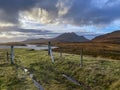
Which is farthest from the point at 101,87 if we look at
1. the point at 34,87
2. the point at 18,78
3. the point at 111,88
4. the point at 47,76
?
the point at 18,78

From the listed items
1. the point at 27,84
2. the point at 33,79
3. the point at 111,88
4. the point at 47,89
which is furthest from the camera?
the point at 33,79

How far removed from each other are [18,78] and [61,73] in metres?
6.79

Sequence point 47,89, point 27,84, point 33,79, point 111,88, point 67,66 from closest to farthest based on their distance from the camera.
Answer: point 111,88 → point 47,89 → point 27,84 → point 33,79 → point 67,66

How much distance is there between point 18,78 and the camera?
35.0 meters

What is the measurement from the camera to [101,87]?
2773cm

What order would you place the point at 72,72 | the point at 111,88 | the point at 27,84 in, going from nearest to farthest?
the point at 111,88 → the point at 27,84 → the point at 72,72

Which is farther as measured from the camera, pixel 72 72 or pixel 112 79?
pixel 72 72

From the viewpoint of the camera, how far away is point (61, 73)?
126ft

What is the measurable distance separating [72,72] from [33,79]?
6.25 metres

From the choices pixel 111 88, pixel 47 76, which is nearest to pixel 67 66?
pixel 47 76

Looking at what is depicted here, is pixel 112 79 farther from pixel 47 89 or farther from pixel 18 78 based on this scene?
pixel 18 78

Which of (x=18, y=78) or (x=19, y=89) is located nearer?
(x=19, y=89)

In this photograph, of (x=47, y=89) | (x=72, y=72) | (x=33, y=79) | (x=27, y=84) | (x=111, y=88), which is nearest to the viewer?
(x=111, y=88)

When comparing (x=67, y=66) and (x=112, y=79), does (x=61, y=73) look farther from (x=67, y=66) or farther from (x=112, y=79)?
(x=112, y=79)
